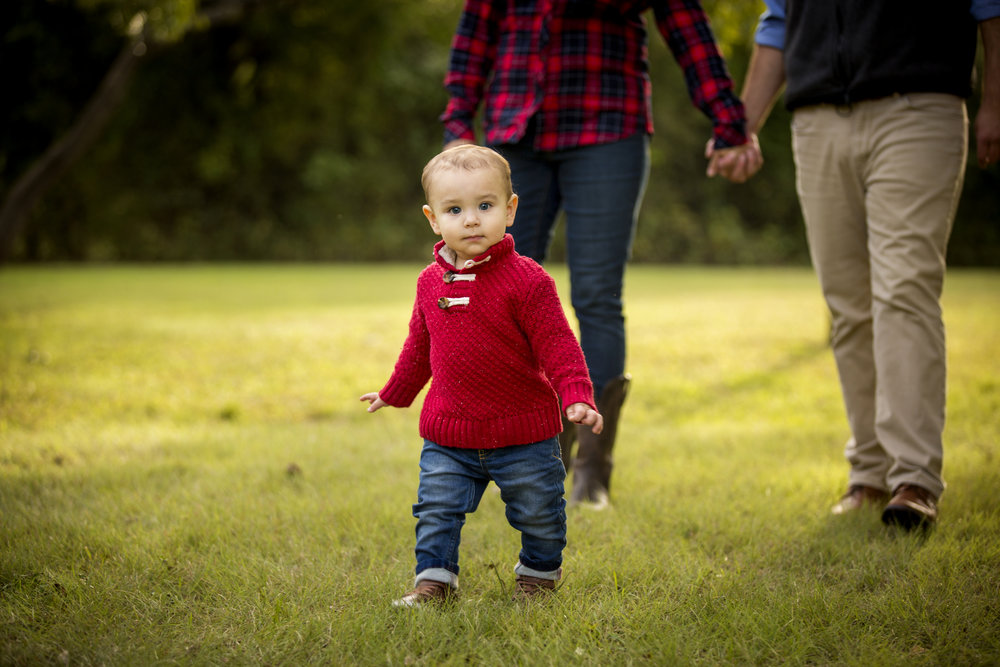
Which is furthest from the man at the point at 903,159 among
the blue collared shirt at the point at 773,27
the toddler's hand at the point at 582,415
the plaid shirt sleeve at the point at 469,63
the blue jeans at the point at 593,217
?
the toddler's hand at the point at 582,415

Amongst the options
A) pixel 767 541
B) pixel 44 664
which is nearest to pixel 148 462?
pixel 44 664

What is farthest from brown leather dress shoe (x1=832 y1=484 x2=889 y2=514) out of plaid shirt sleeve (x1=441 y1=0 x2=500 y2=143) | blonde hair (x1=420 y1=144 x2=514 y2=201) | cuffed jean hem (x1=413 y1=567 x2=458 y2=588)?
plaid shirt sleeve (x1=441 y1=0 x2=500 y2=143)

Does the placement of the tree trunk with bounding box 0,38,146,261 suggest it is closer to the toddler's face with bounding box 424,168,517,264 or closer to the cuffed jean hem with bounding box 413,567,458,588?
the toddler's face with bounding box 424,168,517,264

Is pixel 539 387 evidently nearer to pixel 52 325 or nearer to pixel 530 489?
pixel 530 489

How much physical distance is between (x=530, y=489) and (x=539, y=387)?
0.26 metres

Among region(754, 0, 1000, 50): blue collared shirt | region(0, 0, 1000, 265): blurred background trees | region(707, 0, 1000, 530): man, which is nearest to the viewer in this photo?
region(707, 0, 1000, 530): man

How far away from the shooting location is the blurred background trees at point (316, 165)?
53.4 feet

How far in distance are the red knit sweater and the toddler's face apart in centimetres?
5

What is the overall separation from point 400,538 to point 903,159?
2005 mm

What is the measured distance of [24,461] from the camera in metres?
3.21

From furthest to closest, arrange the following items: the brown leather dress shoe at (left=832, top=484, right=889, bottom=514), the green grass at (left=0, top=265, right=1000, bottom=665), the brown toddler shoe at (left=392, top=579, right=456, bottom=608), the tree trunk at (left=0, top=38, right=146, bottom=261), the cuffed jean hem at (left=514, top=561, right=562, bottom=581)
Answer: the tree trunk at (left=0, top=38, right=146, bottom=261), the brown leather dress shoe at (left=832, top=484, right=889, bottom=514), the cuffed jean hem at (left=514, top=561, right=562, bottom=581), the brown toddler shoe at (left=392, top=579, right=456, bottom=608), the green grass at (left=0, top=265, right=1000, bottom=665)

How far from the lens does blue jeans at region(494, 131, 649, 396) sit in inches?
112

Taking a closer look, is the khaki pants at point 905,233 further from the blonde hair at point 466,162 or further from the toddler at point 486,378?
the blonde hair at point 466,162

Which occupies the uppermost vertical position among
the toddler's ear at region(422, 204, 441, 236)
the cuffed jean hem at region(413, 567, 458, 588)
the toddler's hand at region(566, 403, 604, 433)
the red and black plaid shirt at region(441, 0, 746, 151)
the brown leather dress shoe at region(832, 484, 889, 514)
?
the red and black plaid shirt at region(441, 0, 746, 151)
